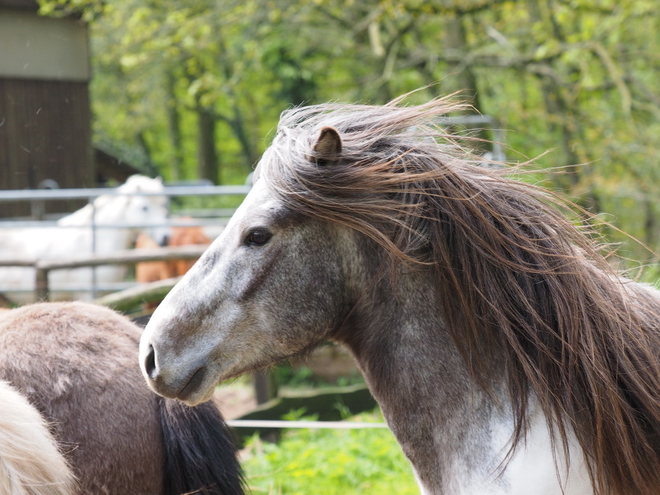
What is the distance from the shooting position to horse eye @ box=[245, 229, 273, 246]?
1.63 m

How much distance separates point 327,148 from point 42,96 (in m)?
3.95

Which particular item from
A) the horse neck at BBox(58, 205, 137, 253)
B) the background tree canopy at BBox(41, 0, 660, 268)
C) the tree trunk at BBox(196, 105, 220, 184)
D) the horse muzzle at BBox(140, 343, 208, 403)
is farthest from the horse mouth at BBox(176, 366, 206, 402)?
the tree trunk at BBox(196, 105, 220, 184)

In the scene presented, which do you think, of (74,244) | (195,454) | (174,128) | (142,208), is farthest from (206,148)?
(195,454)

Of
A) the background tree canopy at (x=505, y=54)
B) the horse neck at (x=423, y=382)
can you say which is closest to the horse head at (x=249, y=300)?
the horse neck at (x=423, y=382)

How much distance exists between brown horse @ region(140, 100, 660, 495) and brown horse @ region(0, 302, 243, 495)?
1.03ft

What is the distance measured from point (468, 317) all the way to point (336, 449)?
3.21m

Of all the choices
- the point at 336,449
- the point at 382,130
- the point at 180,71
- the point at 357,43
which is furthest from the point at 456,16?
the point at 180,71

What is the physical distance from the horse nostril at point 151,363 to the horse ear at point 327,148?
0.64 metres

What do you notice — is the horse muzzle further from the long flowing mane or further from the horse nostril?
the long flowing mane

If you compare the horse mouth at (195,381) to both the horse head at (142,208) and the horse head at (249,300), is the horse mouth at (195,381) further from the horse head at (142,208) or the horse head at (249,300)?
the horse head at (142,208)

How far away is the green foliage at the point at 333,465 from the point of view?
3.86 metres

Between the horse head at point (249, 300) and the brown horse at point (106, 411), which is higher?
the horse head at point (249, 300)

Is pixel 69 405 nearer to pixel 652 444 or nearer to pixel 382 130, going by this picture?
pixel 382 130

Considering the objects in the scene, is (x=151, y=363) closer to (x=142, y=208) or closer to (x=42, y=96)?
(x=42, y=96)
